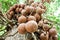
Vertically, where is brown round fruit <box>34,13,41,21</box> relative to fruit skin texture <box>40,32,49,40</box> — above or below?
above

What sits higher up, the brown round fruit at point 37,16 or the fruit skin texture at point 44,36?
the brown round fruit at point 37,16

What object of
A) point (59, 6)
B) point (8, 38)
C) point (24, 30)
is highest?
point (24, 30)

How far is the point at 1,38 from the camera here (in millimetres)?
769

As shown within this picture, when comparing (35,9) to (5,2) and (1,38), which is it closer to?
(1,38)

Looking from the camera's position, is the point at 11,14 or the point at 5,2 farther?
the point at 5,2

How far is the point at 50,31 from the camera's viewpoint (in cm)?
66

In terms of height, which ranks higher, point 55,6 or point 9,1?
point 9,1

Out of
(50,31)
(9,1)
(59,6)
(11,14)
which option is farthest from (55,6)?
(50,31)

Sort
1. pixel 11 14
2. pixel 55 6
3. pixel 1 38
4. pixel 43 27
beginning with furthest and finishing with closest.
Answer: pixel 55 6 < pixel 11 14 < pixel 1 38 < pixel 43 27

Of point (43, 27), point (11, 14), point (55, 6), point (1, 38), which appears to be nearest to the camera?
point (43, 27)

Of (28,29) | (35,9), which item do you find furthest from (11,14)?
(28,29)

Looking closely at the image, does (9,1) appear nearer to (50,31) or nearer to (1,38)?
(1,38)

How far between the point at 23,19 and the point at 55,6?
2078 millimetres

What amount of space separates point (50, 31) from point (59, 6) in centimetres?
211
